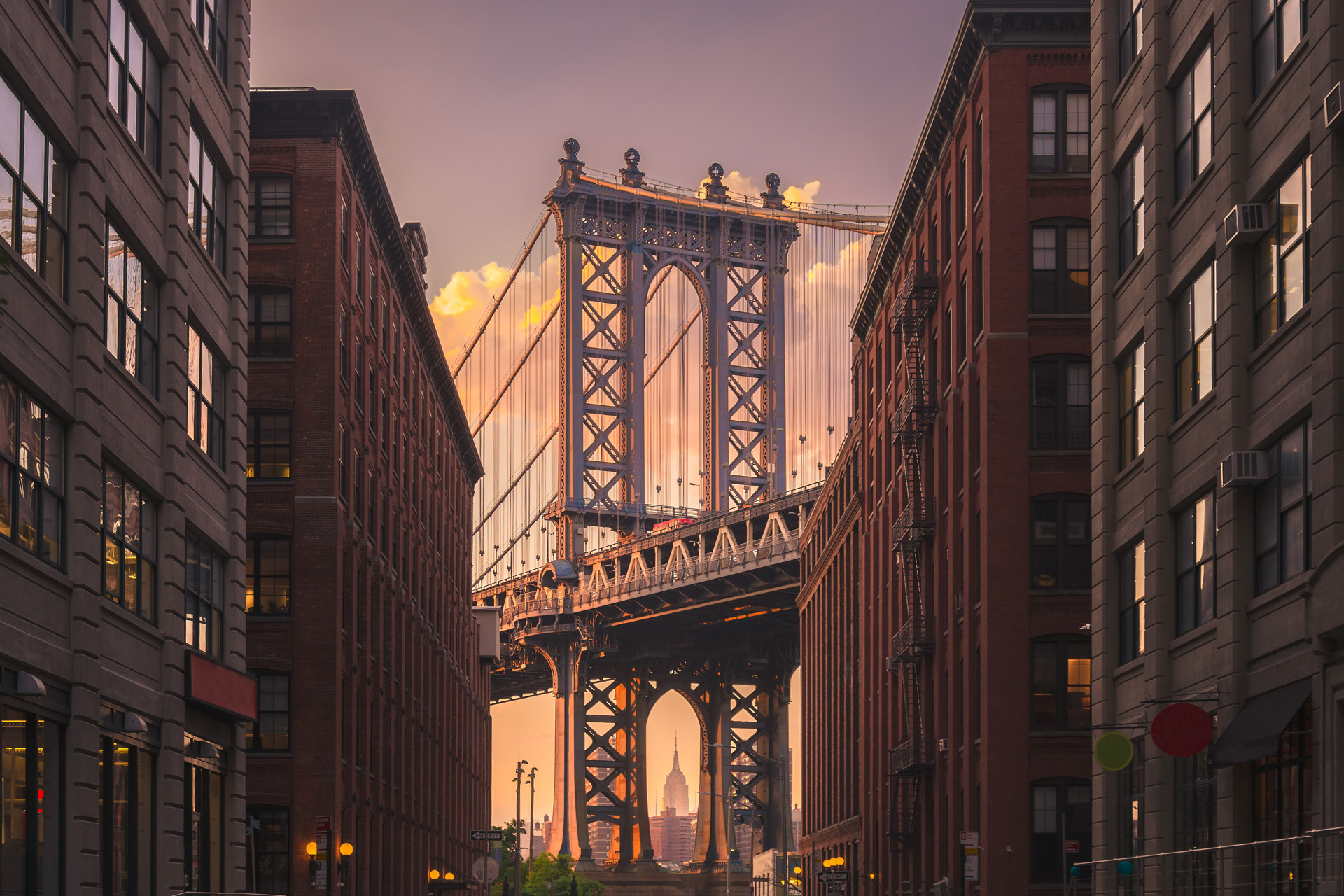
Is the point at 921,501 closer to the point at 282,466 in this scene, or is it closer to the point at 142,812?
the point at 282,466

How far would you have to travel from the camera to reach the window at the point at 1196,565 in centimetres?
2688

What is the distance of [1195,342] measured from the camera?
91.8 ft

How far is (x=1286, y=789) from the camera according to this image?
76.8 feet

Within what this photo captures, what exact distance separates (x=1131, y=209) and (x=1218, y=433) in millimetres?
6931

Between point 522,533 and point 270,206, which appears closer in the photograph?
point 270,206

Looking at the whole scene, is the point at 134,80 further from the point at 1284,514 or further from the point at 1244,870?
the point at 1244,870

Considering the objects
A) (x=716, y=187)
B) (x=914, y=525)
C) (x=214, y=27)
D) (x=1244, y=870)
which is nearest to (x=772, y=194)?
(x=716, y=187)

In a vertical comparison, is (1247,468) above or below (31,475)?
above

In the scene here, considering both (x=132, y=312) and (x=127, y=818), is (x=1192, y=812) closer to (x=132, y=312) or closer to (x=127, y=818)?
(x=127, y=818)

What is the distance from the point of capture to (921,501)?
59.0 meters

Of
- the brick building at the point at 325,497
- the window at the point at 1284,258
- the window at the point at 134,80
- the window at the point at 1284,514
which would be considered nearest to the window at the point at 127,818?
the window at the point at 134,80

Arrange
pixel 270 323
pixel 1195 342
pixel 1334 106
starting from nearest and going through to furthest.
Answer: pixel 1334 106
pixel 1195 342
pixel 270 323

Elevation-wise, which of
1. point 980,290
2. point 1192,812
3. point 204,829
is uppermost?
point 980,290

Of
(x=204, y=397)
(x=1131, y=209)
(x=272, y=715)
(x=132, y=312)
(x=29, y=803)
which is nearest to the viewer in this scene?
(x=29, y=803)
